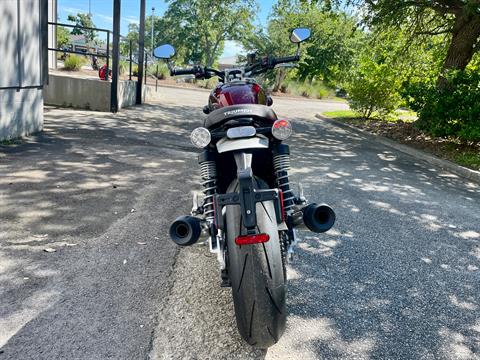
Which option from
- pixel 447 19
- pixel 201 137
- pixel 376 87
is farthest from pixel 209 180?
pixel 376 87

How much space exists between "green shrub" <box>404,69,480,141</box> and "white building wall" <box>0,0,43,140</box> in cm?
871

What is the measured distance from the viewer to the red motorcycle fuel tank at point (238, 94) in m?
2.86

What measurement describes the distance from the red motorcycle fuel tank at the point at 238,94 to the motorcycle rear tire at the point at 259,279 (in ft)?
3.24

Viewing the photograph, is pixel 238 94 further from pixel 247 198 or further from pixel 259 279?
pixel 259 279

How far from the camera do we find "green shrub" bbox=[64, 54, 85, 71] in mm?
17594

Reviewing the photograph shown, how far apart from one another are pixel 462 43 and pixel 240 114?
35.1ft

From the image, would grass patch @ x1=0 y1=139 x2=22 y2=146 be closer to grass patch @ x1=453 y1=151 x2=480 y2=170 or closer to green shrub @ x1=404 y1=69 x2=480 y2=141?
grass patch @ x1=453 y1=151 x2=480 y2=170

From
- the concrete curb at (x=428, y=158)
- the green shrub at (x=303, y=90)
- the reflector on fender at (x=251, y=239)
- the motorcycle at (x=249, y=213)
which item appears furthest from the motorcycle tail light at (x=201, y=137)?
the green shrub at (x=303, y=90)

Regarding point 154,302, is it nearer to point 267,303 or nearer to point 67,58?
point 267,303

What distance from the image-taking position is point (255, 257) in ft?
6.79

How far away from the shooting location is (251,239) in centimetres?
203

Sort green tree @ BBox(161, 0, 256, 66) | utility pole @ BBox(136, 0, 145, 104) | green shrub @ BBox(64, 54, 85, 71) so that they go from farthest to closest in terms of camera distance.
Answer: green tree @ BBox(161, 0, 256, 66) → green shrub @ BBox(64, 54, 85, 71) → utility pole @ BBox(136, 0, 145, 104)

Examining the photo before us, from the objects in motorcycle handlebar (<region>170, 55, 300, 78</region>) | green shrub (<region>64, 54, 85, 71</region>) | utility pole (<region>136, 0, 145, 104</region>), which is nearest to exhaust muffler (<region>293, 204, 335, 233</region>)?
motorcycle handlebar (<region>170, 55, 300, 78</region>)

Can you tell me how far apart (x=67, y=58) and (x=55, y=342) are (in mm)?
18051
